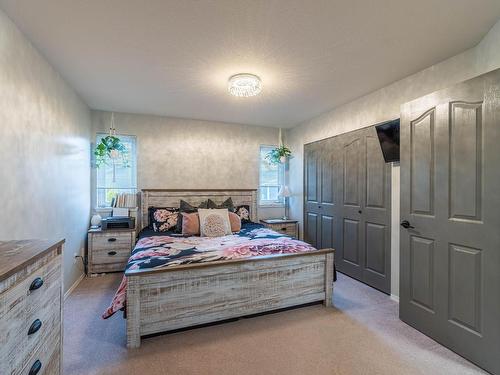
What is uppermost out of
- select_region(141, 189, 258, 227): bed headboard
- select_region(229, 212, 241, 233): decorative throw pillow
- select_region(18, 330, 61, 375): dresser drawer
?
select_region(141, 189, 258, 227): bed headboard

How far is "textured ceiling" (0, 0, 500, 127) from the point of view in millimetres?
1687

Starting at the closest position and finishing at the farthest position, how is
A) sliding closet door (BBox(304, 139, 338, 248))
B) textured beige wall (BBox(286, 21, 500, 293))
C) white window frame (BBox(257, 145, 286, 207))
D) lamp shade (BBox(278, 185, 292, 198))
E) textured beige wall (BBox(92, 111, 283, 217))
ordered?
textured beige wall (BBox(286, 21, 500, 293))
sliding closet door (BBox(304, 139, 338, 248))
textured beige wall (BBox(92, 111, 283, 217))
lamp shade (BBox(278, 185, 292, 198))
white window frame (BBox(257, 145, 286, 207))

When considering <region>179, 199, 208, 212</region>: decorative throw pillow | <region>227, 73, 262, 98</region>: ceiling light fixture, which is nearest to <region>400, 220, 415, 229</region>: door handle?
<region>227, 73, 262, 98</region>: ceiling light fixture

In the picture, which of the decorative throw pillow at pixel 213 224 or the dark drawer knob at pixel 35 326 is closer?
the dark drawer knob at pixel 35 326

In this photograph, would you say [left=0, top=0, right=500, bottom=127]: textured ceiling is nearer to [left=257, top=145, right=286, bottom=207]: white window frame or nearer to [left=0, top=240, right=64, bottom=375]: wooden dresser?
[left=0, top=240, right=64, bottom=375]: wooden dresser

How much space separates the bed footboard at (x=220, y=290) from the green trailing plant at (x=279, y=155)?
8.36 feet

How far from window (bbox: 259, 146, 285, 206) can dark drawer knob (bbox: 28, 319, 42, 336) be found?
4.01m

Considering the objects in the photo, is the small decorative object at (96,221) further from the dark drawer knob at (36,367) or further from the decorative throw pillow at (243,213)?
the dark drawer knob at (36,367)

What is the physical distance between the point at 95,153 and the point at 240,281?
3079 millimetres

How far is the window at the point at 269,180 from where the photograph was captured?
5.01 metres

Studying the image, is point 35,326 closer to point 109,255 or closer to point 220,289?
point 220,289

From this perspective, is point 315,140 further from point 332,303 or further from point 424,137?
point 332,303

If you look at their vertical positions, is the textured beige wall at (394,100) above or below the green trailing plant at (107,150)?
above

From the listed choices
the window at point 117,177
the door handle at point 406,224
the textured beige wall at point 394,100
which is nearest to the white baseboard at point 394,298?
the textured beige wall at point 394,100
